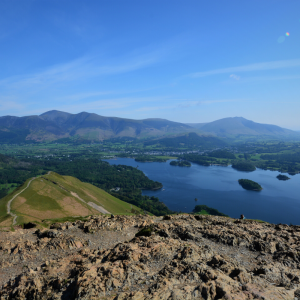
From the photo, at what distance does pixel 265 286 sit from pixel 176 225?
36.3ft

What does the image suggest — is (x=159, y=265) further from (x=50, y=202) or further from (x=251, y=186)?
(x=251, y=186)

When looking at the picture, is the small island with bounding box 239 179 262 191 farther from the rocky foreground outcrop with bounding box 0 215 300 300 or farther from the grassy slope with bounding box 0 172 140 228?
the rocky foreground outcrop with bounding box 0 215 300 300

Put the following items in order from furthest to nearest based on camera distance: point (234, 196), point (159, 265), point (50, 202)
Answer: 1. point (234, 196)
2. point (50, 202)
3. point (159, 265)

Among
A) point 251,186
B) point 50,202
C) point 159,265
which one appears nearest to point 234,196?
point 251,186

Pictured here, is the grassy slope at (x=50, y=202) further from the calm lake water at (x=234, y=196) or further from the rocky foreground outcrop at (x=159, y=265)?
the calm lake water at (x=234, y=196)

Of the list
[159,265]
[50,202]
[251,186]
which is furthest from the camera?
[251,186]

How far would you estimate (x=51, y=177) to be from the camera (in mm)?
76562

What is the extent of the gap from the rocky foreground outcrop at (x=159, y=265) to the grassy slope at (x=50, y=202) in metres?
28.5

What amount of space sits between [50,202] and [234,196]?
7606 centimetres

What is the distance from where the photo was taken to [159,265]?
45.3 ft

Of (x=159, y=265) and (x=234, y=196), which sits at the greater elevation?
(x=159, y=265)

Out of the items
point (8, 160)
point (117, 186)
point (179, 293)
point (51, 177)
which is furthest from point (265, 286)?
point (8, 160)

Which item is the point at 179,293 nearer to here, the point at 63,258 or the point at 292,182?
the point at 63,258

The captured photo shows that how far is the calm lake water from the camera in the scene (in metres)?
72.7
